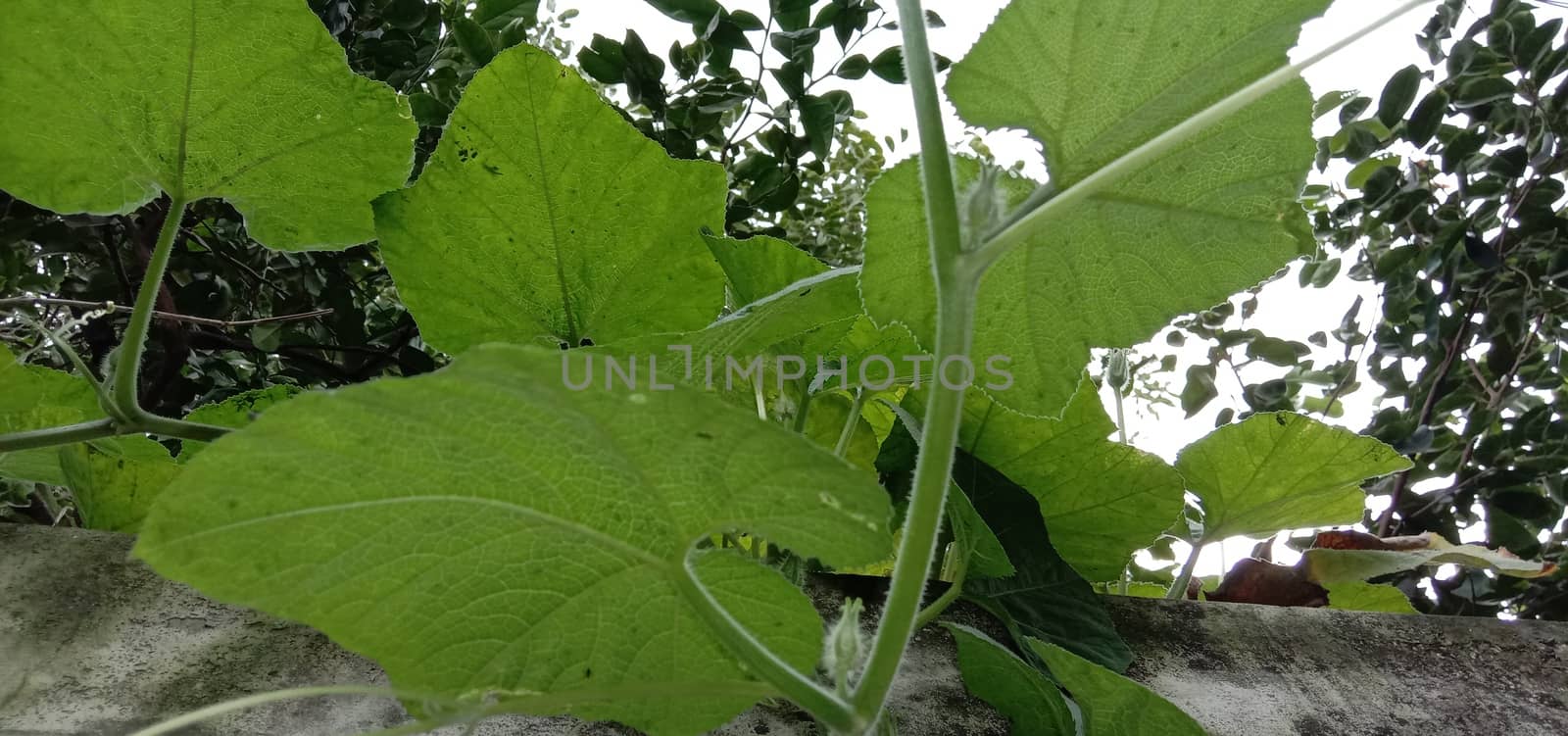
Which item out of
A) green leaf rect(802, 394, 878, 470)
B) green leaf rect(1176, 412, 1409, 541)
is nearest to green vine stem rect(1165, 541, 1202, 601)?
green leaf rect(1176, 412, 1409, 541)

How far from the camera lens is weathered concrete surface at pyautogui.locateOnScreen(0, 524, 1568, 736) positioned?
0.48 metres

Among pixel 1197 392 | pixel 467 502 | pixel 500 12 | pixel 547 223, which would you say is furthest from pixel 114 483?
pixel 1197 392

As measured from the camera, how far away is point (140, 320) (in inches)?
19.8

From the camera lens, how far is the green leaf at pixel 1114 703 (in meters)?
0.44

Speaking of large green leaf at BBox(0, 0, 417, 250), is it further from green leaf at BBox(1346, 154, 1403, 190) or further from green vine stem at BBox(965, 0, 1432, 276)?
green leaf at BBox(1346, 154, 1403, 190)

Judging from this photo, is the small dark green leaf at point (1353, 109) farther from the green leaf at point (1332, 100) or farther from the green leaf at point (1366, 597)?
the green leaf at point (1366, 597)

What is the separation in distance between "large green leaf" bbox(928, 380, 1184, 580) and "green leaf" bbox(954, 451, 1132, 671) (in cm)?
3

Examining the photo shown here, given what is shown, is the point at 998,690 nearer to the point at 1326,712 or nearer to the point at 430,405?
the point at 1326,712

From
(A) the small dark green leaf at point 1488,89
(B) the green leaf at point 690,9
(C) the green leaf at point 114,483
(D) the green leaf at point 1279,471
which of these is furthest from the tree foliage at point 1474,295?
(C) the green leaf at point 114,483

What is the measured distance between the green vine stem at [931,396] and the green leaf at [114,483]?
0.51 meters

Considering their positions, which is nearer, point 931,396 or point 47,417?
point 931,396

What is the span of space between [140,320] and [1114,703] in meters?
0.51

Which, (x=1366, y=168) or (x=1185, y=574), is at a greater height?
(x=1366, y=168)

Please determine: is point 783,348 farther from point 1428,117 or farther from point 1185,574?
point 1428,117
